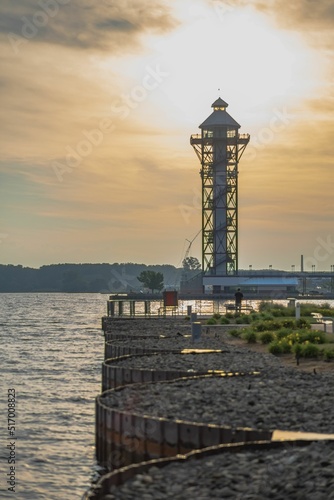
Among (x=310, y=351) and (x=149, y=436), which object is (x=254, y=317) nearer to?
(x=310, y=351)

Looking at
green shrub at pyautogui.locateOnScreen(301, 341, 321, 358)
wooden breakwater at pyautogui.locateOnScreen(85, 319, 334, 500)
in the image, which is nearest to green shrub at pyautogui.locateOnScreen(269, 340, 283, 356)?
green shrub at pyautogui.locateOnScreen(301, 341, 321, 358)

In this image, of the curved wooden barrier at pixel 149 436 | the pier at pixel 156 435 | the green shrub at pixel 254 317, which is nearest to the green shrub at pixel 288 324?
the green shrub at pixel 254 317

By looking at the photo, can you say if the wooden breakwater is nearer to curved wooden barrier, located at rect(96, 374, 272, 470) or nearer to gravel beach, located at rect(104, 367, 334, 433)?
curved wooden barrier, located at rect(96, 374, 272, 470)

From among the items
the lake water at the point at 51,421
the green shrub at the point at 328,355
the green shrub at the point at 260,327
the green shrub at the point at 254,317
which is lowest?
the lake water at the point at 51,421

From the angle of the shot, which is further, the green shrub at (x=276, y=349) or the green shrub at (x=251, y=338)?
the green shrub at (x=251, y=338)

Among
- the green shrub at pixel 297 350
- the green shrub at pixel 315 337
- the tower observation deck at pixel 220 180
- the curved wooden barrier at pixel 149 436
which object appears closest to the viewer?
the curved wooden barrier at pixel 149 436

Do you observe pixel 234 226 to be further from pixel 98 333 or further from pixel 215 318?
pixel 215 318

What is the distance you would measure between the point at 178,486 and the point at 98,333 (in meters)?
70.8

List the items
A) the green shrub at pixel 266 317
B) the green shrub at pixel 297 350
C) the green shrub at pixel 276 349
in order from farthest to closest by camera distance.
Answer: the green shrub at pixel 266 317
the green shrub at pixel 276 349
the green shrub at pixel 297 350

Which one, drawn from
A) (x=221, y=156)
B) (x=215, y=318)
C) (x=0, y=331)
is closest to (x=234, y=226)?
(x=221, y=156)

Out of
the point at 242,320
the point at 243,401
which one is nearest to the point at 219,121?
the point at 242,320

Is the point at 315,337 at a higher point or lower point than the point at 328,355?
higher

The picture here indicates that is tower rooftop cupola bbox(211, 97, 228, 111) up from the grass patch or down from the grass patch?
up

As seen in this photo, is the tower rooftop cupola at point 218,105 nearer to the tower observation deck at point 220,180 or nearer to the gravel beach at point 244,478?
the tower observation deck at point 220,180
